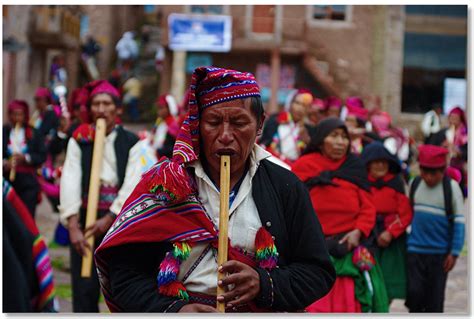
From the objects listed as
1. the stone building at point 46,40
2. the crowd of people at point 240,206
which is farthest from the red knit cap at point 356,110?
the stone building at point 46,40

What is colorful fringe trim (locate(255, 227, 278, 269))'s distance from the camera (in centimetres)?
337

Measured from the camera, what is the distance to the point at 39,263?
3221mm

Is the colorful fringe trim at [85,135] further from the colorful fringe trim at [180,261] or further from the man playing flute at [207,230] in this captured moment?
the colorful fringe trim at [180,261]

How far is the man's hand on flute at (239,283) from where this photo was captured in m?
3.22

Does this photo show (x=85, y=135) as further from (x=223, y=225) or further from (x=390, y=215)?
(x=223, y=225)

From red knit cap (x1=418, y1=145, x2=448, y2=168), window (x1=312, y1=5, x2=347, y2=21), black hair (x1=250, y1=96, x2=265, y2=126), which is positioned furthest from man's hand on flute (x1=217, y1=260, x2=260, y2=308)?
window (x1=312, y1=5, x2=347, y2=21)

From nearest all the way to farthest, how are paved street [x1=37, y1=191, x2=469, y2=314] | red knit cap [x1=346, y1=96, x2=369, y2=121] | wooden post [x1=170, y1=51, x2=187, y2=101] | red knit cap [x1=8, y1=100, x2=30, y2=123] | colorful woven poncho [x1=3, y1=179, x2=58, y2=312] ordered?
colorful woven poncho [x1=3, y1=179, x2=58, y2=312]
paved street [x1=37, y1=191, x2=469, y2=314]
red knit cap [x1=8, y1=100, x2=30, y2=123]
red knit cap [x1=346, y1=96, x2=369, y2=121]
wooden post [x1=170, y1=51, x2=187, y2=101]

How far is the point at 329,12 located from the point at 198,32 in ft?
14.9

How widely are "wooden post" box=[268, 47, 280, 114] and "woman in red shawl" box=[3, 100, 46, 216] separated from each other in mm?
18244

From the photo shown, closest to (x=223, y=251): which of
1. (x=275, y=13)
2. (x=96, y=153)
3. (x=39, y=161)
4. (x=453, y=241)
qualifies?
(x=96, y=153)

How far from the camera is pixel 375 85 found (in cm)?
3003

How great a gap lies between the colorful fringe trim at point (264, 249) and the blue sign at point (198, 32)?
A: 24.8 meters

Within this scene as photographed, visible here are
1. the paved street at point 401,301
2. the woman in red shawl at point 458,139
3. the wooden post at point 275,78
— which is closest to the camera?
the paved street at point 401,301

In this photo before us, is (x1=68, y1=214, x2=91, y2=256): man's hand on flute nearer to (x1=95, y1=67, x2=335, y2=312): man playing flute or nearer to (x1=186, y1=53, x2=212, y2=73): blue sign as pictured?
Answer: (x1=95, y1=67, x2=335, y2=312): man playing flute
